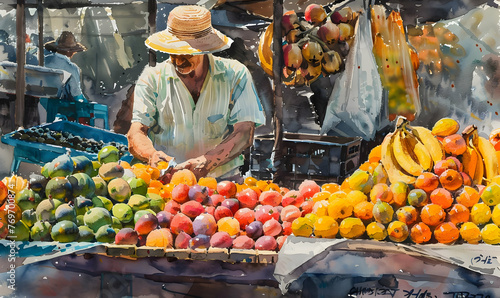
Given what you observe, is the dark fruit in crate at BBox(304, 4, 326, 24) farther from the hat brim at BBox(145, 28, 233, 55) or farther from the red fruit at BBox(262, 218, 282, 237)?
the red fruit at BBox(262, 218, 282, 237)

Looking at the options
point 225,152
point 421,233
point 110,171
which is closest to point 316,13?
point 225,152

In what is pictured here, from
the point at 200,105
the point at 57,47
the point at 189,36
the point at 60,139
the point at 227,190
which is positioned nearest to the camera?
the point at 227,190

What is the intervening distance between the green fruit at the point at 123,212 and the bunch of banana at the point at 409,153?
1204 millimetres

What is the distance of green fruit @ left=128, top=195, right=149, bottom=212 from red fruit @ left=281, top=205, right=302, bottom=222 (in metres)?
0.63

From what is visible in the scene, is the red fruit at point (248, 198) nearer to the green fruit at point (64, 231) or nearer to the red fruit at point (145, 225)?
the red fruit at point (145, 225)

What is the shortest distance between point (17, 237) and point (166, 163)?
1054 mm

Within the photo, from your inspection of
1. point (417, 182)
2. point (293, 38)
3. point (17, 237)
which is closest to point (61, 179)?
point (17, 237)

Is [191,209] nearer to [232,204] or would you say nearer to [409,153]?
[232,204]

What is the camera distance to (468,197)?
2.33m

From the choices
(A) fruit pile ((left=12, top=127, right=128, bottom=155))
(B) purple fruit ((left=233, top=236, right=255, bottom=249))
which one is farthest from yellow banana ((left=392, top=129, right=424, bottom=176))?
(A) fruit pile ((left=12, top=127, right=128, bottom=155))

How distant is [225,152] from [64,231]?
1.36 metres

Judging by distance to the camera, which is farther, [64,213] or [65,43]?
[65,43]

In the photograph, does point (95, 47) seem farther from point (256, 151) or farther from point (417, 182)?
point (417, 182)

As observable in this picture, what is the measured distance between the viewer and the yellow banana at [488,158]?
2537 mm
